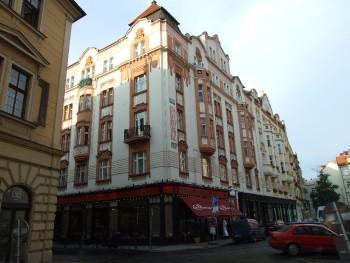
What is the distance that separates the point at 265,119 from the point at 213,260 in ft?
136

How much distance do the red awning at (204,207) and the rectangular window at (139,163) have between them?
175 inches

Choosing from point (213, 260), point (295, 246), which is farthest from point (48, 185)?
point (295, 246)

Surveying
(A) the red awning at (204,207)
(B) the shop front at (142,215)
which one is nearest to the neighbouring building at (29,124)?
(B) the shop front at (142,215)

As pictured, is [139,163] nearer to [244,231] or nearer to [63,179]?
[244,231]

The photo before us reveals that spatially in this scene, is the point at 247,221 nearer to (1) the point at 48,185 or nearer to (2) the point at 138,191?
(2) the point at 138,191

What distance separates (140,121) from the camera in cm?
2919

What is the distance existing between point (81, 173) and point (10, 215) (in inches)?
775

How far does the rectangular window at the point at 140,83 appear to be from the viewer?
30353 millimetres

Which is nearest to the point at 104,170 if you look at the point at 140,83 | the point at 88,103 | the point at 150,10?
the point at 88,103

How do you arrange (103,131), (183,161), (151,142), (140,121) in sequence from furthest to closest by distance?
(103,131) < (140,121) < (183,161) < (151,142)

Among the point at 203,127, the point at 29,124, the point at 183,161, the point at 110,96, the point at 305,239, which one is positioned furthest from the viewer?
the point at 110,96

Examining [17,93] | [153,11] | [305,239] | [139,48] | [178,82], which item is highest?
[153,11]

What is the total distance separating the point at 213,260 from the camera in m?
15.1

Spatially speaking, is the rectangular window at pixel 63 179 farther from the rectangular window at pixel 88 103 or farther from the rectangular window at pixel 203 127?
the rectangular window at pixel 203 127
